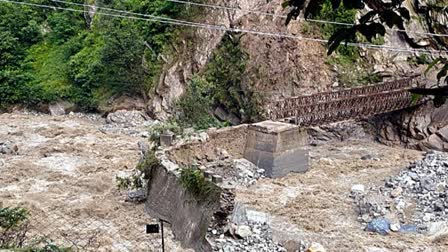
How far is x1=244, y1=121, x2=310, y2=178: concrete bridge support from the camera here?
12.9 m

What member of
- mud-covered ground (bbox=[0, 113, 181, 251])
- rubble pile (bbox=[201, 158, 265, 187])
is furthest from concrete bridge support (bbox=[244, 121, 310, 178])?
mud-covered ground (bbox=[0, 113, 181, 251])

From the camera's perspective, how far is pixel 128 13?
834 inches

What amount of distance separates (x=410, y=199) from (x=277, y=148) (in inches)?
124

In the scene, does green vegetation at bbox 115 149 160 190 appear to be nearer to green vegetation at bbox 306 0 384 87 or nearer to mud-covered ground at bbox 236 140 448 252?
mud-covered ground at bbox 236 140 448 252

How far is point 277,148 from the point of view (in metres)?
12.9

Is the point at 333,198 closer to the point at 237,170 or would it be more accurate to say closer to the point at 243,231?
the point at 237,170

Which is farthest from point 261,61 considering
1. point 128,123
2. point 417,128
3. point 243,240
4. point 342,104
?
point 243,240

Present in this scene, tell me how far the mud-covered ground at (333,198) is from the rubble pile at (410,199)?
265mm

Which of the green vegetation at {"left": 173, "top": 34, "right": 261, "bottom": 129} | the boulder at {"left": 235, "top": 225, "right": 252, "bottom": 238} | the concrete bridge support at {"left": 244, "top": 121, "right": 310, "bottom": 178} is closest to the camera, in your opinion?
the boulder at {"left": 235, "top": 225, "right": 252, "bottom": 238}

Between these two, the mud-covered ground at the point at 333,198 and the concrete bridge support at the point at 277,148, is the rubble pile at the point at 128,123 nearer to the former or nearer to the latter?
the concrete bridge support at the point at 277,148

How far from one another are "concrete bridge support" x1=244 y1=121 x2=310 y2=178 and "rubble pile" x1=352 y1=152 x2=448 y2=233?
1749 mm

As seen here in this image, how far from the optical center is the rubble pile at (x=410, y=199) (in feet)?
33.1

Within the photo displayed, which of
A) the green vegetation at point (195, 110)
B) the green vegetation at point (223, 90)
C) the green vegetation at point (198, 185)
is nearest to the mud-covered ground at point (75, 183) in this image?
the green vegetation at point (198, 185)

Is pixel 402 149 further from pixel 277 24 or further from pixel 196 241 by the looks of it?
pixel 196 241
